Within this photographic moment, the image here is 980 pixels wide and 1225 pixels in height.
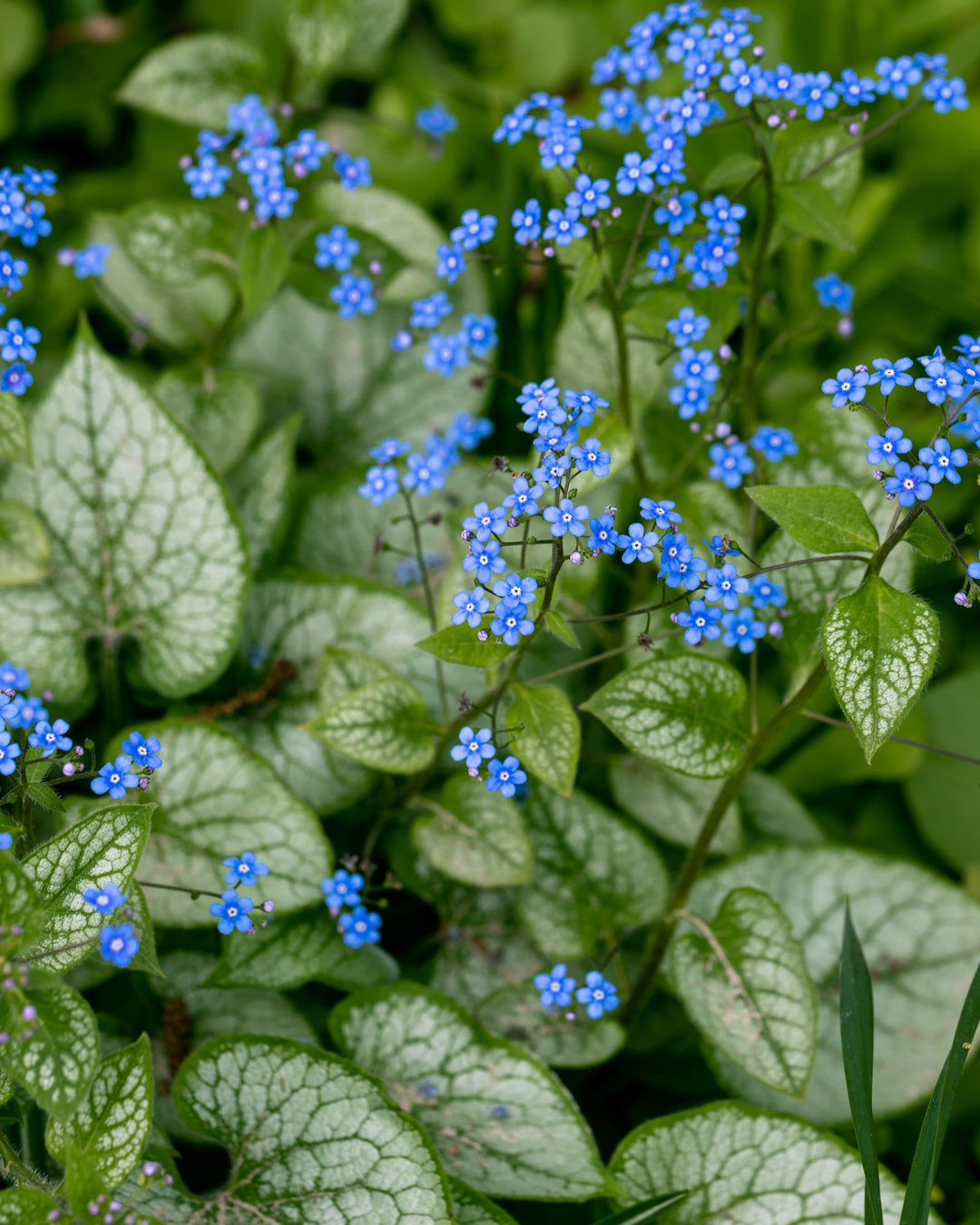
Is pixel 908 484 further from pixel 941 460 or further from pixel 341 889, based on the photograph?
pixel 341 889

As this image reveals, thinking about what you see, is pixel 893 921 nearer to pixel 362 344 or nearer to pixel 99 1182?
pixel 99 1182

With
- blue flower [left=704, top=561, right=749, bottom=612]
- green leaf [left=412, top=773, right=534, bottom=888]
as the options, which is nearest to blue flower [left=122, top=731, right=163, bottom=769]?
green leaf [left=412, top=773, right=534, bottom=888]

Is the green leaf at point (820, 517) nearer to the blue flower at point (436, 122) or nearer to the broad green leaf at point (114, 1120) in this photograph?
the broad green leaf at point (114, 1120)

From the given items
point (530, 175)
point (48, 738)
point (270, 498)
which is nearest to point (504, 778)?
point (48, 738)

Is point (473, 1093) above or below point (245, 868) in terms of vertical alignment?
below

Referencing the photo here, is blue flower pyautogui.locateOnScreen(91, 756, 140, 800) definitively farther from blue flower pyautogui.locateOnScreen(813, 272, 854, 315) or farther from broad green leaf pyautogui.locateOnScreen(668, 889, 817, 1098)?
blue flower pyautogui.locateOnScreen(813, 272, 854, 315)

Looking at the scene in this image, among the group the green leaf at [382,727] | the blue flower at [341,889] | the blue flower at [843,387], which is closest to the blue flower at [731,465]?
the blue flower at [843,387]
